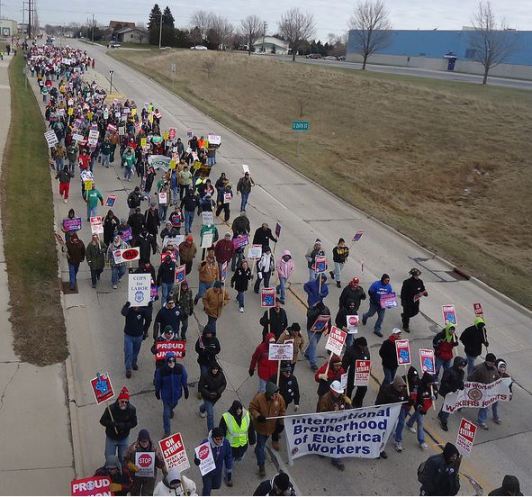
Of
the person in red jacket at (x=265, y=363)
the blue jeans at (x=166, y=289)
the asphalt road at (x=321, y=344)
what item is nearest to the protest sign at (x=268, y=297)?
the asphalt road at (x=321, y=344)

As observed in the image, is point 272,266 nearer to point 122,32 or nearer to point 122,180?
point 122,180

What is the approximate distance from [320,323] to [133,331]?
11.3 ft

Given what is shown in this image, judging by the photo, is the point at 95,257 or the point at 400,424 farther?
the point at 95,257

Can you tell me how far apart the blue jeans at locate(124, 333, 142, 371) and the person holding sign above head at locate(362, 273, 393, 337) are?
17.3ft

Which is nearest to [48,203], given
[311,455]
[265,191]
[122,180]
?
[122,180]

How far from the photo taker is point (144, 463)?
23.9 ft

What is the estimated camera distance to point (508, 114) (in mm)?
43000

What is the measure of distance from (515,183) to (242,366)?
24692 millimetres

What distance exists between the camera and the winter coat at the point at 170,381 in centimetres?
873

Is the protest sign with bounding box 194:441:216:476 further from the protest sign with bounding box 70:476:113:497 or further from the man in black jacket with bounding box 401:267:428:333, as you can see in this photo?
the man in black jacket with bounding box 401:267:428:333

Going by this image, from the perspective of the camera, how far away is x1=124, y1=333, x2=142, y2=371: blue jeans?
10364mm

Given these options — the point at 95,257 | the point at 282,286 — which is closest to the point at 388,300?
the point at 282,286

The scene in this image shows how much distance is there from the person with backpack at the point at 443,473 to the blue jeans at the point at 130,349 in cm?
542

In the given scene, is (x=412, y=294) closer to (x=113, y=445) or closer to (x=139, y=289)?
(x=139, y=289)
